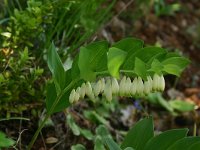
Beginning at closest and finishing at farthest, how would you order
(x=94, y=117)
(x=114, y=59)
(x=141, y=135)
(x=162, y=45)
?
(x=114, y=59), (x=141, y=135), (x=94, y=117), (x=162, y=45)

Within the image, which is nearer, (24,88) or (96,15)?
(24,88)

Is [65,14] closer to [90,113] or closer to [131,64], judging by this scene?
[90,113]

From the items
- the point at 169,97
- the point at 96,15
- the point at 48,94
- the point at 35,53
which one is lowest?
the point at 169,97

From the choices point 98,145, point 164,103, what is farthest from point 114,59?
point 164,103

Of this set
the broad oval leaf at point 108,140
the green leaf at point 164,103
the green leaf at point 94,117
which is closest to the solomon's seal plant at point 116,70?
the broad oval leaf at point 108,140

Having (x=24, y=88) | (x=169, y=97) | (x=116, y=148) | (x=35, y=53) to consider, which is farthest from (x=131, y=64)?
(x=169, y=97)

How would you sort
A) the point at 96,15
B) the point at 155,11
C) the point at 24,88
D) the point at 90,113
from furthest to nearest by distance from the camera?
1. the point at 155,11
2. the point at 96,15
3. the point at 90,113
4. the point at 24,88

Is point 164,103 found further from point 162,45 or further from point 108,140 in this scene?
point 108,140
